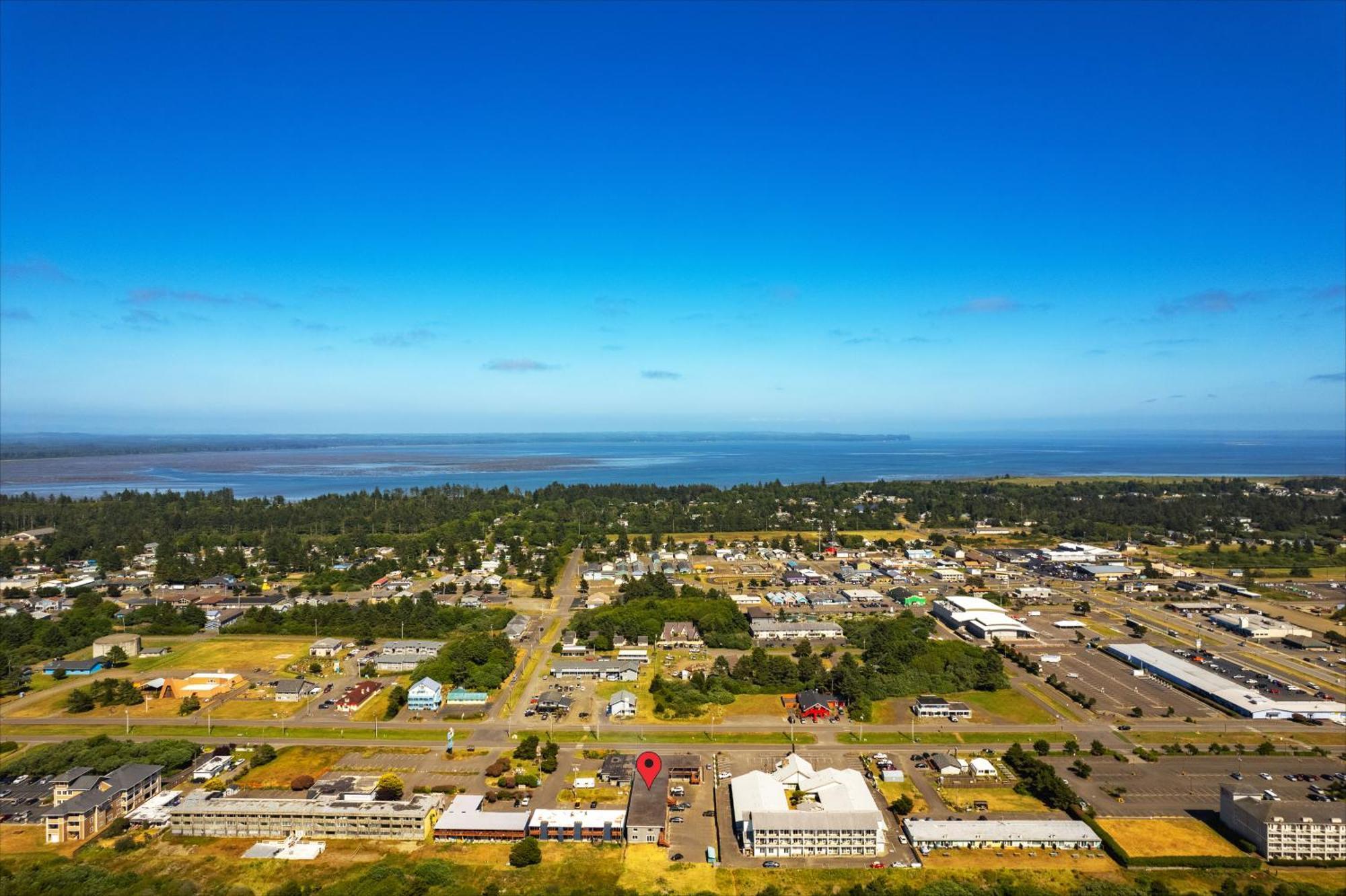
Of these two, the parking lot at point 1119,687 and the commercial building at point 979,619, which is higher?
the commercial building at point 979,619

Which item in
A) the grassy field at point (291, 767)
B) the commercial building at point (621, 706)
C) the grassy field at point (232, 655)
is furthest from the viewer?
the grassy field at point (232, 655)

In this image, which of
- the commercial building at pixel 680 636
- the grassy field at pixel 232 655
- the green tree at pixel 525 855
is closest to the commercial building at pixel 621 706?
the commercial building at pixel 680 636

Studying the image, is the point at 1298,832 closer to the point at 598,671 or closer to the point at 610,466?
the point at 598,671

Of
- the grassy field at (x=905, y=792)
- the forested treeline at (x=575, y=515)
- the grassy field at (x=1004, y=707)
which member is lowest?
the grassy field at (x=905, y=792)

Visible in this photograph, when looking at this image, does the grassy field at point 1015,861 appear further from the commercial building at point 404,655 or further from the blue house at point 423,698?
the commercial building at point 404,655

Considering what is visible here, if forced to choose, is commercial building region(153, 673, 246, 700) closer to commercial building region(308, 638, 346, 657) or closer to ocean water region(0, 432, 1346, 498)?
commercial building region(308, 638, 346, 657)

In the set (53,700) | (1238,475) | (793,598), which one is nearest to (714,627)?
(793,598)
